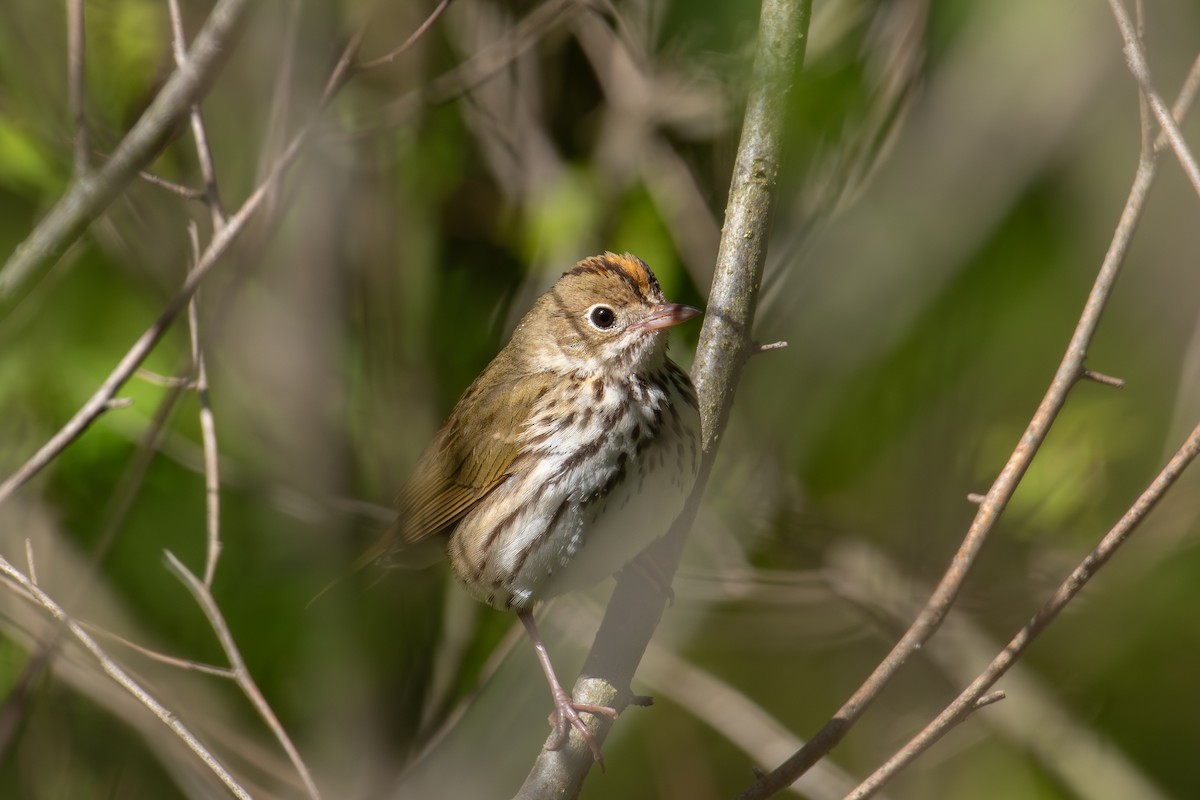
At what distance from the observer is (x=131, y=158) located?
259 centimetres

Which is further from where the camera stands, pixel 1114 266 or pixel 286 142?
pixel 286 142

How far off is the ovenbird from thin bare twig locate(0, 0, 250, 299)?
1.49m

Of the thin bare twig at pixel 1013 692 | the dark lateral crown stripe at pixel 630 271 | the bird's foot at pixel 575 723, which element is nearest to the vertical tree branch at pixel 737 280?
the bird's foot at pixel 575 723

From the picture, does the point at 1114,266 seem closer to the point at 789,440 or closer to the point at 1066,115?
the point at 1066,115

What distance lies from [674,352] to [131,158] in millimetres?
2452

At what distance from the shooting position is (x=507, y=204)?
4.81m

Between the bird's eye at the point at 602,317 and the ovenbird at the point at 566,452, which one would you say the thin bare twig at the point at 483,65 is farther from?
the bird's eye at the point at 602,317

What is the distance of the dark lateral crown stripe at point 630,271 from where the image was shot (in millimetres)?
3775

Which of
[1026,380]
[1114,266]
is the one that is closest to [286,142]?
[1114,266]

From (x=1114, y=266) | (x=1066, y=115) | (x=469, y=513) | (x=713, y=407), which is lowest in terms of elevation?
(x=469, y=513)

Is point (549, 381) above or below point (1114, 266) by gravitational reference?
below

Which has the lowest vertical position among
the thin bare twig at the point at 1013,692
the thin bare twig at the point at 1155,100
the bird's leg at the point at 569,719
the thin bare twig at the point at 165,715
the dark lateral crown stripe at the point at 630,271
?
the thin bare twig at the point at 1013,692

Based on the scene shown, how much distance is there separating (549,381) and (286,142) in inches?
42.2

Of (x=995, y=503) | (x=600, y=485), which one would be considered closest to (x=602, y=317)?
(x=600, y=485)
